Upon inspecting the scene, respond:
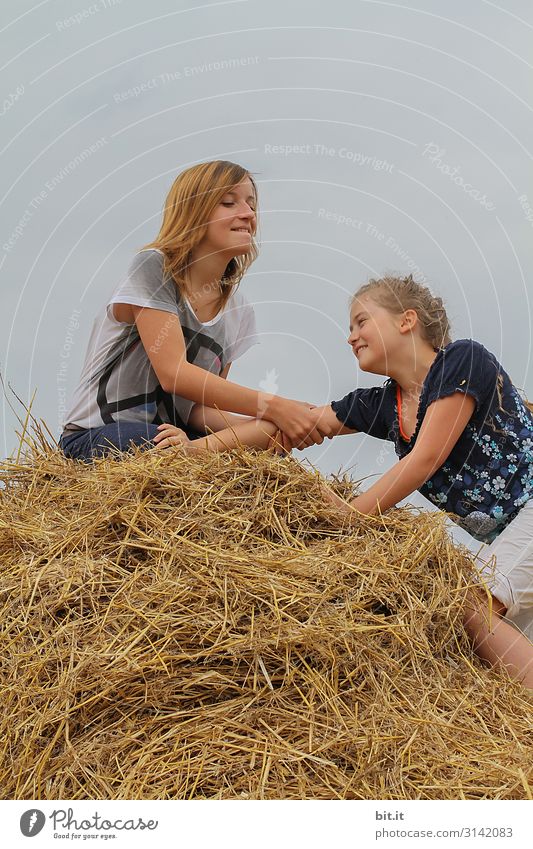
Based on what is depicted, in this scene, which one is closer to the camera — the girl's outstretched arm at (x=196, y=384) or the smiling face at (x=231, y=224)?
the girl's outstretched arm at (x=196, y=384)

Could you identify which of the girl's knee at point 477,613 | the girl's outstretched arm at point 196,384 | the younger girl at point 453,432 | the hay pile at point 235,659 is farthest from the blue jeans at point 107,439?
the girl's knee at point 477,613

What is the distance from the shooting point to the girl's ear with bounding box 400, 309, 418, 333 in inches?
122

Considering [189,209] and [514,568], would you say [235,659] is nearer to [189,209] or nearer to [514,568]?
[514,568]

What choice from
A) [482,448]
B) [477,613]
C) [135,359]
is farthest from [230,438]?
[477,613]

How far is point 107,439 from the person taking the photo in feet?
9.79

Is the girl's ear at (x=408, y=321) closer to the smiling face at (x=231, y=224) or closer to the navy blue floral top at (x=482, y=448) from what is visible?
the navy blue floral top at (x=482, y=448)

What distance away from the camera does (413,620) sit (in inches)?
89.4

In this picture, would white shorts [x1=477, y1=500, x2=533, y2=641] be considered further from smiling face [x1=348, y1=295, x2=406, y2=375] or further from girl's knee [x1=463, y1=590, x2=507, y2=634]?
smiling face [x1=348, y1=295, x2=406, y2=375]

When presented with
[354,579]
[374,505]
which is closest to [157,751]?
[354,579]

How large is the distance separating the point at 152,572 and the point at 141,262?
1356mm

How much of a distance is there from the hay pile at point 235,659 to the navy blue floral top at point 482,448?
38cm

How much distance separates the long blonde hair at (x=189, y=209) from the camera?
316 centimetres

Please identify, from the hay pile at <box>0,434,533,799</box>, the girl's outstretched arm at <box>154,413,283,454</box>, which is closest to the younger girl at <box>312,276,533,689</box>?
the hay pile at <box>0,434,533,799</box>

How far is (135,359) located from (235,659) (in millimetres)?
1504
